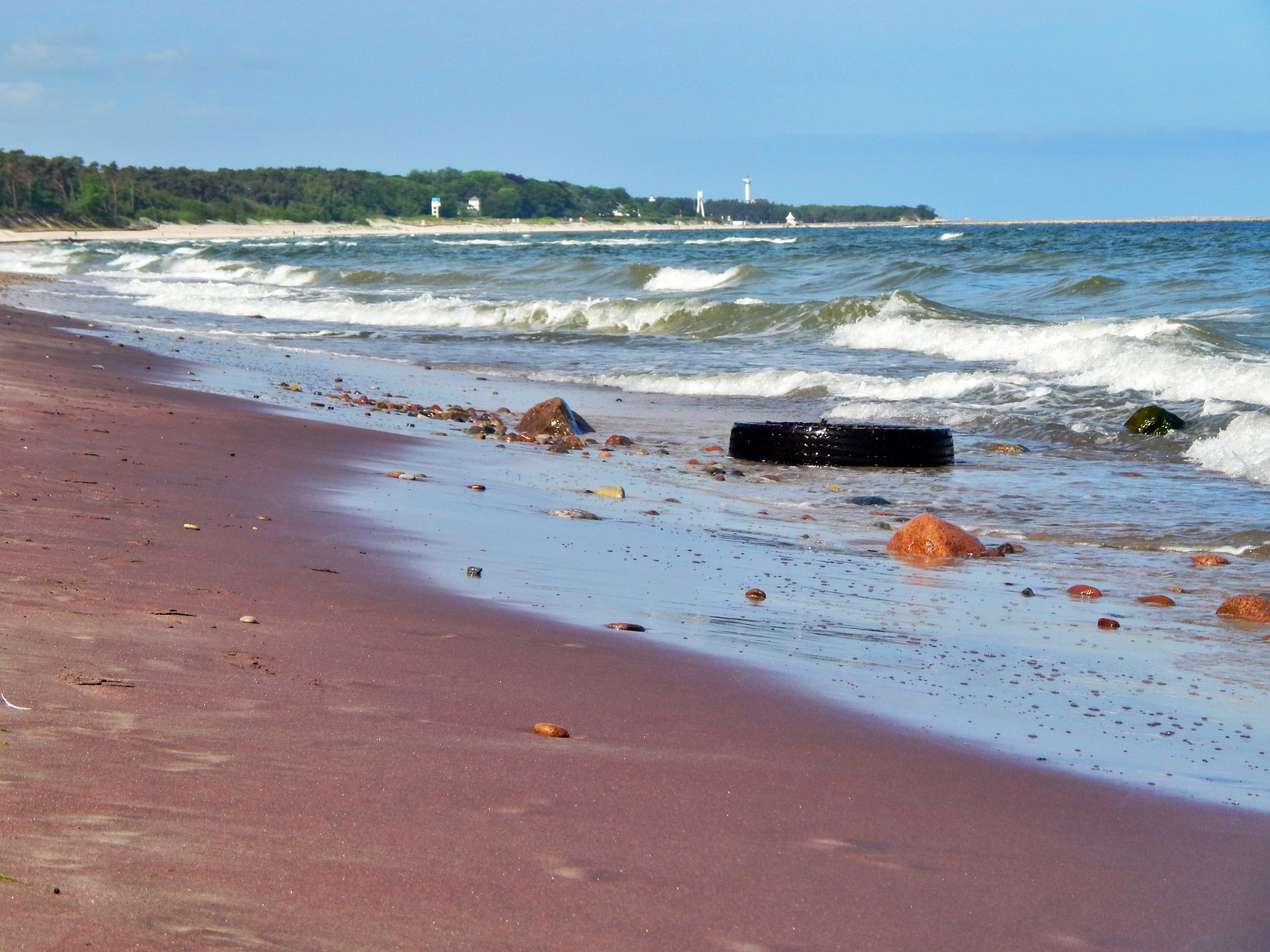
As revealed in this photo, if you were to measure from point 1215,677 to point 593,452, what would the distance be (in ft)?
20.3

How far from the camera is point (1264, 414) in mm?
10062

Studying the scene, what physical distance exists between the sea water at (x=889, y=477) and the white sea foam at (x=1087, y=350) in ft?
0.18

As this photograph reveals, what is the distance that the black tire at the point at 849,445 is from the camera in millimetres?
9305

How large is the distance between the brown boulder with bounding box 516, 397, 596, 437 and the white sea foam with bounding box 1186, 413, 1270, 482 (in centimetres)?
→ 502

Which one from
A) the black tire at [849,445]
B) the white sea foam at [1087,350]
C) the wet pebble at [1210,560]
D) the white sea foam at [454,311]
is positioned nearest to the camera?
the wet pebble at [1210,560]

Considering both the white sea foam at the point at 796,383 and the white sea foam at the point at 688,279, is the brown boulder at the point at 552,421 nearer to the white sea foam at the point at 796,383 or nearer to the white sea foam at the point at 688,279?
the white sea foam at the point at 796,383

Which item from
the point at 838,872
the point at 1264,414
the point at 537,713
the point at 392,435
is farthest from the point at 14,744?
the point at 1264,414

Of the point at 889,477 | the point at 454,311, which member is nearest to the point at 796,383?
the point at 889,477

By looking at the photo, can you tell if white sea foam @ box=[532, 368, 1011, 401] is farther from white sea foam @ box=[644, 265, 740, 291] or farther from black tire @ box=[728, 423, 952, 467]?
white sea foam @ box=[644, 265, 740, 291]

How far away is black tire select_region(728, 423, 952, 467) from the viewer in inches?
366

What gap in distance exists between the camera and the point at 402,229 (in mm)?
138125

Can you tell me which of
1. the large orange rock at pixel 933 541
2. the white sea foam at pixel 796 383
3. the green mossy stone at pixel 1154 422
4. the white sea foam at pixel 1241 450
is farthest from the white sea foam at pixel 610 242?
the large orange rock at pixel 933 541

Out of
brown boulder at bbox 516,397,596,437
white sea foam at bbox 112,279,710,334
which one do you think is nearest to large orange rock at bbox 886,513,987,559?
brown boulder at bbox 516,397,596,437

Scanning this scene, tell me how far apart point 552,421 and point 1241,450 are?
17.9ft
